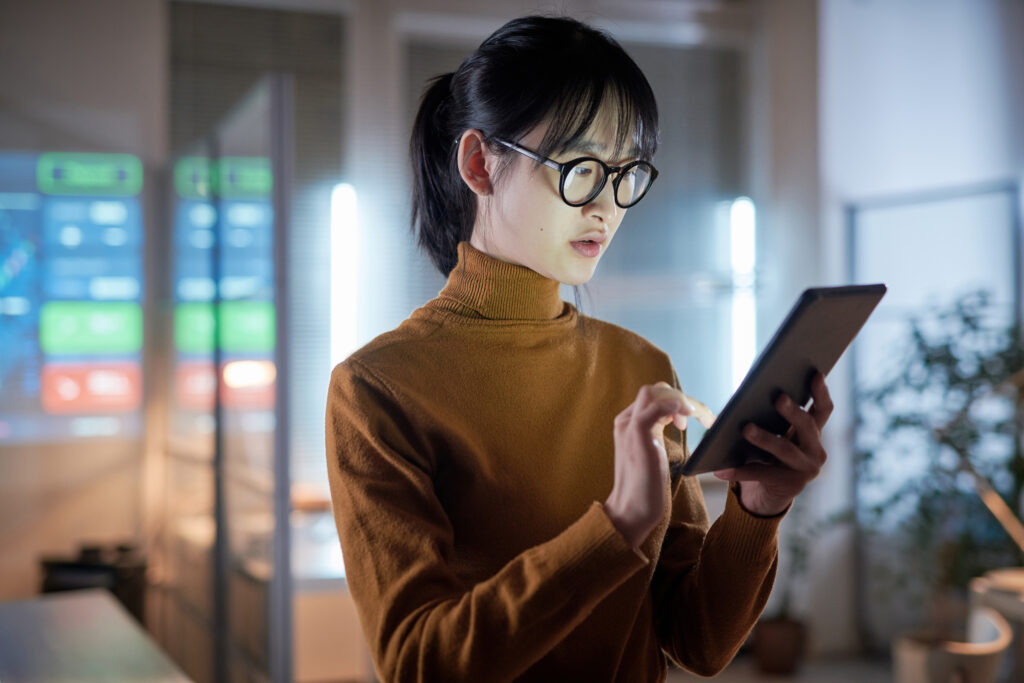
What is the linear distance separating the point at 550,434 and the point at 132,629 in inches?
56.1

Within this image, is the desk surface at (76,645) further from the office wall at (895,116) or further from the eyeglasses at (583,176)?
the office wall at (895,116)

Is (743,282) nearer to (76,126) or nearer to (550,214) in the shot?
(76,126)

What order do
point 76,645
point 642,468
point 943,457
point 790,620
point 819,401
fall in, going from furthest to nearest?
point 790,620, point 943,457, point 76,645, point 819,401, point 642,468

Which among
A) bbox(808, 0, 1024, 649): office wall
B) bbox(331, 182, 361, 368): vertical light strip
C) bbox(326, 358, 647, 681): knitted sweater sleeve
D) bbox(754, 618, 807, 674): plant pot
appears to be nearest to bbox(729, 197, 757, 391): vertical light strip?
bbox(808, 0, 1024, 649): office wall

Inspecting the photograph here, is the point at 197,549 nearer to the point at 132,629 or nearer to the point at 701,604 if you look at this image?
the point at 132,629

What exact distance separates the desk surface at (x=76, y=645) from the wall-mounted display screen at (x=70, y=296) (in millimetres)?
1594

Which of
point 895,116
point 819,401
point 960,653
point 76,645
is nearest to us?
point 819,401

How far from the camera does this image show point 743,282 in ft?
→ 14.7

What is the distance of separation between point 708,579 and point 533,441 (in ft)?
0.71

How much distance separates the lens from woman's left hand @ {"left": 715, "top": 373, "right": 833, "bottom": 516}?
0.77 metres

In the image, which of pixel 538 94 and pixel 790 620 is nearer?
pixel 538 94

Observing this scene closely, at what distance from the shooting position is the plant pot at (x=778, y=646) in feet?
13.2

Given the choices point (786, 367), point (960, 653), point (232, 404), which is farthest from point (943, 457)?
point (786, 367)

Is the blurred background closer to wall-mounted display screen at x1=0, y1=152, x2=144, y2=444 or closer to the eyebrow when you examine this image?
wall-mounted display screen at x1=0, y1=152, x2=144, y2=444
